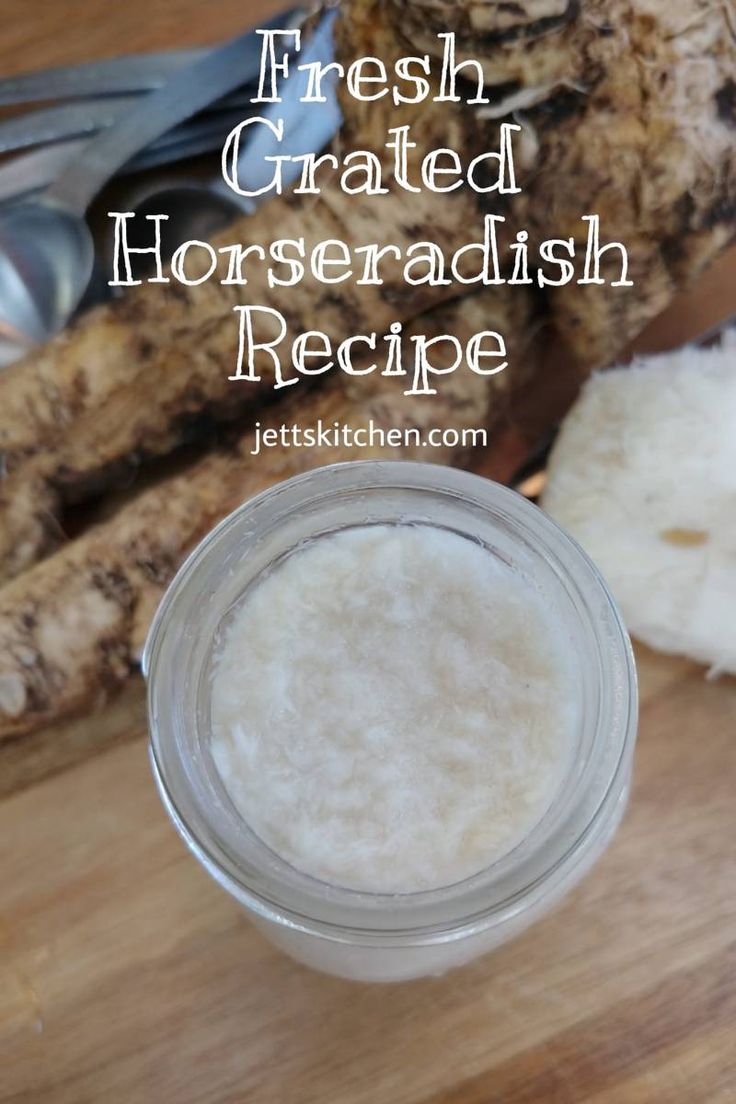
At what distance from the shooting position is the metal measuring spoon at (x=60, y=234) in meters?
0.76

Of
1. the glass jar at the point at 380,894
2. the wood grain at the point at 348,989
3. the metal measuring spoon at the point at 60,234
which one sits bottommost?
the wood grain at the point at 348,989

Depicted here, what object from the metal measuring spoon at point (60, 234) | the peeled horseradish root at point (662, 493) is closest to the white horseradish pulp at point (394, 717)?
the peeled horseradish root at point (662, 493)

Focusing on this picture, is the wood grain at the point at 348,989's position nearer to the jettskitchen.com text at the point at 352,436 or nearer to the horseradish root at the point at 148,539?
the horseradish root at the point at 148,539

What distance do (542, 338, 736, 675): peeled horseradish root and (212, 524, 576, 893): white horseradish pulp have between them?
16cm

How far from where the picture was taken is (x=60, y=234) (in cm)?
76

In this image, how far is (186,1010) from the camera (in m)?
0.59

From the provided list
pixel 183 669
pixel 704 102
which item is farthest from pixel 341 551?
pixel 704 102

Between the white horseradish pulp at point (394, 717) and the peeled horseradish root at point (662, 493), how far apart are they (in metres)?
0.16

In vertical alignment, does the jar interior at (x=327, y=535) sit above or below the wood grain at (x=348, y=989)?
above

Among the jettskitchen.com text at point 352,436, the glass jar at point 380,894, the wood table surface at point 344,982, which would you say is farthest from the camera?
the jettskitchen.com text at point 352,436

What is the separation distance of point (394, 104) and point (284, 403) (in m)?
0.20

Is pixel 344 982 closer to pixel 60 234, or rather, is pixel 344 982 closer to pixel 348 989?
pixel 348 989

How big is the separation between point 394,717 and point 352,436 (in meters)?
0.25

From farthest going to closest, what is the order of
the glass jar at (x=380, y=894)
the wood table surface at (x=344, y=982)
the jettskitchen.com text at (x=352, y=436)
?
the jettskitchen.com text at (x=352, y=436) → the wood table surface at (x=344, y=982) → the glass jar at (x=380, y=894)
